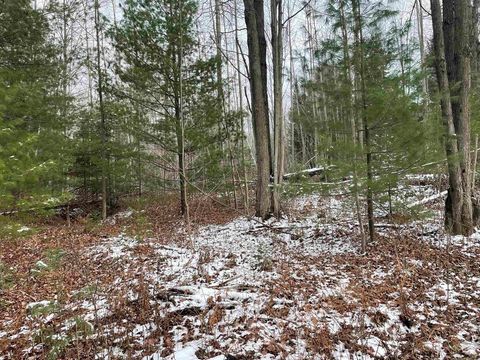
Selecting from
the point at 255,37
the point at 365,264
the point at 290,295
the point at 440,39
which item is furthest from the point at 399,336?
the point at 255,37

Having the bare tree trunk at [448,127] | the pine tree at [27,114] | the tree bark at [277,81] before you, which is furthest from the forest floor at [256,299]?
the tree bark at [277,81]

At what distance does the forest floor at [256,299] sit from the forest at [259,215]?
27mm

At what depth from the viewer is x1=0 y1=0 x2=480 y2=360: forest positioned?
10.4 ft

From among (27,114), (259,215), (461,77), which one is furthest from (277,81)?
(27,114)

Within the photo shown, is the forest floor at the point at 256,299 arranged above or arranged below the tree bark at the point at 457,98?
below

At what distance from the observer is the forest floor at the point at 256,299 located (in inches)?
115

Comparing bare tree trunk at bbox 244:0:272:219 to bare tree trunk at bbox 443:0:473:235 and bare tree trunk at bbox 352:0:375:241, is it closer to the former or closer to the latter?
bare tree trunk at bbox 352:0:375:241

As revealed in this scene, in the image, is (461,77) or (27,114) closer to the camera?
(461,77)

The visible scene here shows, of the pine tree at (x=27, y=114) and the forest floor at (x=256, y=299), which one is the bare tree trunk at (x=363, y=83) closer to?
the forest floor at (x=256, y=299)

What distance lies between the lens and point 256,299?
380 cm

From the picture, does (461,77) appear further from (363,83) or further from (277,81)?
(277,81)

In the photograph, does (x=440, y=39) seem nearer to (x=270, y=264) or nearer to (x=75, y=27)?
(x=270, y=264)

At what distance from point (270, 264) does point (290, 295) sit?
1.13 meters

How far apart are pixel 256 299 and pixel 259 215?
15.8 ft
